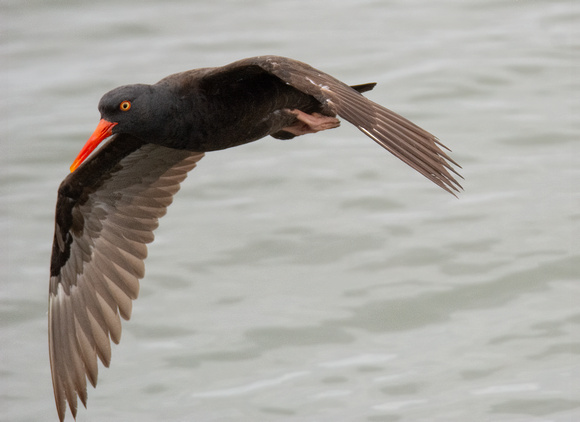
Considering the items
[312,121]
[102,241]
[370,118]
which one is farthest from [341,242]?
[370,118]

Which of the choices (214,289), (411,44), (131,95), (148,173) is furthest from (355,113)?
(411,44)

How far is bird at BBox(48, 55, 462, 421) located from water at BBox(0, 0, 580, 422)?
1.36 metres

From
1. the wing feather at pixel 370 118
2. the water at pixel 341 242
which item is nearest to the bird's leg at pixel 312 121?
the wing feather at pixel 370 118

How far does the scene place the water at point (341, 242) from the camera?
373 inches

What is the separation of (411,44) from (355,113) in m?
7.84

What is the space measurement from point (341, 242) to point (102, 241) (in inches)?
114

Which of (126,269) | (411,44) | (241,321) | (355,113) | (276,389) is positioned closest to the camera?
(355,113)

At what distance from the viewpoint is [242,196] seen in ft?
37.9

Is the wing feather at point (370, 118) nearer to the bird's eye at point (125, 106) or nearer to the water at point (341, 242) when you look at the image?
the bird's eye at point (125, 106)

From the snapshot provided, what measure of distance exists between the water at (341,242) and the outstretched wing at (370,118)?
10.2 ft

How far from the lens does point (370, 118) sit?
6570 millimetres

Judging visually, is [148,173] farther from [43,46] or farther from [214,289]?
[43,46]

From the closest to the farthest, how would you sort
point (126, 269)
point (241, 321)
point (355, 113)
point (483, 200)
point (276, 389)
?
point (355, 113), point (126, 269), point (276, 389), point (241, 321), point (483, 200)

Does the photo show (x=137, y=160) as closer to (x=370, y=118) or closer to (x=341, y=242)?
(x=370, y=118)
